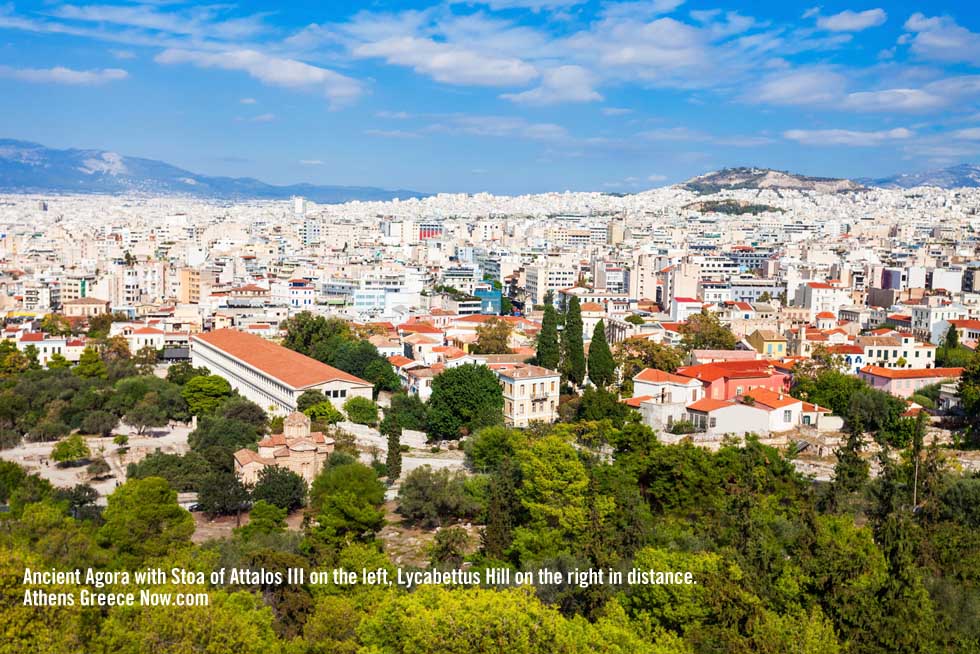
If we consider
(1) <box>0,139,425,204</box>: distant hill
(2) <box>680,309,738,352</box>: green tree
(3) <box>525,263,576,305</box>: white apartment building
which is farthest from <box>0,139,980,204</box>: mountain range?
(2) <box>680,309,738,352</box>: green tree

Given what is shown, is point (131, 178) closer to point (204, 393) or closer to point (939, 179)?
point (939, 179)

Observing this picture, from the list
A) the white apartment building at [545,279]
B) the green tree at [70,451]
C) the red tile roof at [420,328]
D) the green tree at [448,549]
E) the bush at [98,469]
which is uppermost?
the white apartment building at [545,279]

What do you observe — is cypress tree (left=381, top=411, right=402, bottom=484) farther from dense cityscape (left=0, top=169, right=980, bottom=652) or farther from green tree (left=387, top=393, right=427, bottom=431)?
green tree (left=387, top=393, right=427, bottom=431)

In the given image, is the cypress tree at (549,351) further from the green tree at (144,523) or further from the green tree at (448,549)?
the green tree at (144,523)

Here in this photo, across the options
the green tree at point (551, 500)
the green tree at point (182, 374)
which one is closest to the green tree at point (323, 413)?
the green tree at point (182, 374)

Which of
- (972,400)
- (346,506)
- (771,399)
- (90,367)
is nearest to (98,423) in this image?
(90,367)

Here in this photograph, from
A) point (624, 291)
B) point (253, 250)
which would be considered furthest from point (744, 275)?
point (253, 250)
